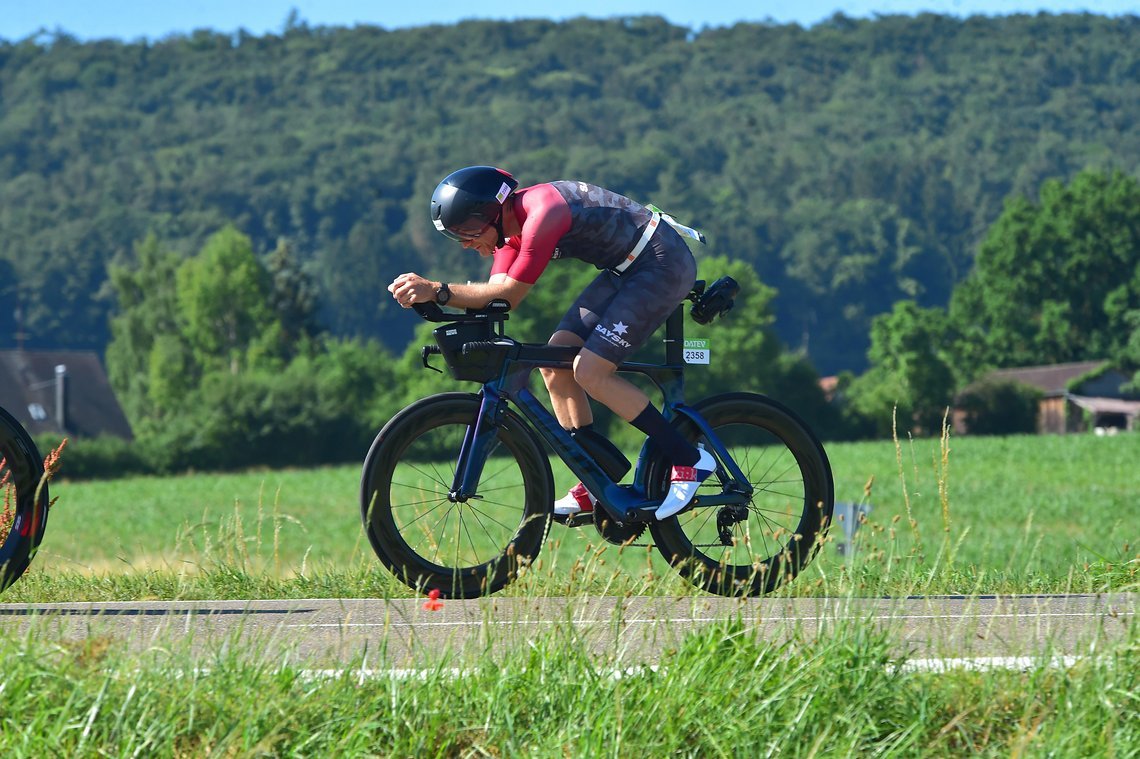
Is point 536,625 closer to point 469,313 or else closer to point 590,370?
point 590,370

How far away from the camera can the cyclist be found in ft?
20.6

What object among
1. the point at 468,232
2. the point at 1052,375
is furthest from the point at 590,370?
the point at 1052,375

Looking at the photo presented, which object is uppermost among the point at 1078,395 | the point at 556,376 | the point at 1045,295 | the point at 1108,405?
the point at 556,376

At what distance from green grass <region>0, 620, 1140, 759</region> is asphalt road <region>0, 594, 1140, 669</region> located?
13 centimetres

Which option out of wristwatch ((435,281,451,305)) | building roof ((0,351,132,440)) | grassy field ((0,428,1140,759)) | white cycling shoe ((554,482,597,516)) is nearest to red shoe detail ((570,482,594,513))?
white cycling shoe ((554,482,597,516))

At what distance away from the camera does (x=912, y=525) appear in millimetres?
5902

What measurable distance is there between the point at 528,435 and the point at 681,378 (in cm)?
79

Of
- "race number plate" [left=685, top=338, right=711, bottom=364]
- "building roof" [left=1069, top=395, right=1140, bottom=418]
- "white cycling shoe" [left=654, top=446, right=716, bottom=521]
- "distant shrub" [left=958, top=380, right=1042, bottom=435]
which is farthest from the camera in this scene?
"building roof" [left=1069, top=395, right=1140, bottom=418]

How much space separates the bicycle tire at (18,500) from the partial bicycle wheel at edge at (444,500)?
50.1 inches

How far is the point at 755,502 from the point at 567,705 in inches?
108

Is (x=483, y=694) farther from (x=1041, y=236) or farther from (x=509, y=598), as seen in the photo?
(x=1041, y=236)

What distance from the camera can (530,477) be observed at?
6469 mm

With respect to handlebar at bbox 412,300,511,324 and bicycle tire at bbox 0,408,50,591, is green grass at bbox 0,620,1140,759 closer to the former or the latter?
bicycle tire at bbox 0,408,50,591

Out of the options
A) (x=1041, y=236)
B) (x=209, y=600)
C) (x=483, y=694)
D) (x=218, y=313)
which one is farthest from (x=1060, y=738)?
(x=218, y=313)
